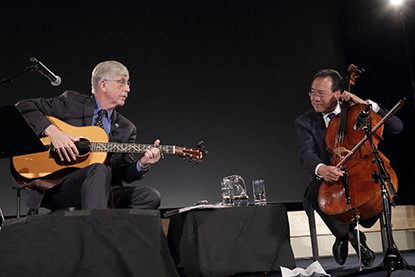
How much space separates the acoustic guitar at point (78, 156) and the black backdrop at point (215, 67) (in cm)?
151

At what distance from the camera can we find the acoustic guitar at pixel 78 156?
2.16 m

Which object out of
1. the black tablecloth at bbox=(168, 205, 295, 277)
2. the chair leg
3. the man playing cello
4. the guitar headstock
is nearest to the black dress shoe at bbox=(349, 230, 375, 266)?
the man playing cello

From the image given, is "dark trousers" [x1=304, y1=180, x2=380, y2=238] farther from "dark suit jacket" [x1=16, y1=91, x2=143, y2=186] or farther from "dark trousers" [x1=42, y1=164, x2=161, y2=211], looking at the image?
"dark suit jacket" [x1=16, y1=91, x2=143, y2=186]

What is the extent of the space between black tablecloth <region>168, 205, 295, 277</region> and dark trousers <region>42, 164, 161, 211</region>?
290mm

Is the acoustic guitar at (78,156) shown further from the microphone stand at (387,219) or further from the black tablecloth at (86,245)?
the microphone stand at (387,219)

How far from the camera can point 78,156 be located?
2.25m

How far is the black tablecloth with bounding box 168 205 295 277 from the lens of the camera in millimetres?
2244

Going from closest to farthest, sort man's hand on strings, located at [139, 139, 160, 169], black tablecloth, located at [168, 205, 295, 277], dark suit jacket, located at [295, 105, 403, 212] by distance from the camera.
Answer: black tablecloth, located at [168, 205, 295, 277] → man's hand on strings, located at [139, 139, 160, 169] → dark suit jacket, located at [295, 105, 403, 212]

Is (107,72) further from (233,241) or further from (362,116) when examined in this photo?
(362,116)

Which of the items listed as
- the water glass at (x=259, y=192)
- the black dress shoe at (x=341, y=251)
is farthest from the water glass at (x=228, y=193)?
the black dress shoe at (x=341, y=251)

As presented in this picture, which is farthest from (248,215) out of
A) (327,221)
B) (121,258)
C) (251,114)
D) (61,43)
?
(61,43)

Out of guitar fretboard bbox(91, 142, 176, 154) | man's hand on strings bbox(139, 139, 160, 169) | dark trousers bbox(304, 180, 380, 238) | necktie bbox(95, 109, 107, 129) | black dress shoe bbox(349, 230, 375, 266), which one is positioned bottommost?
black dress shoe bbox(349, 230, 375, 266)

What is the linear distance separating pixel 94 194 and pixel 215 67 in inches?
101

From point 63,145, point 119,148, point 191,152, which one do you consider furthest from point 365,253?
point 63,145
